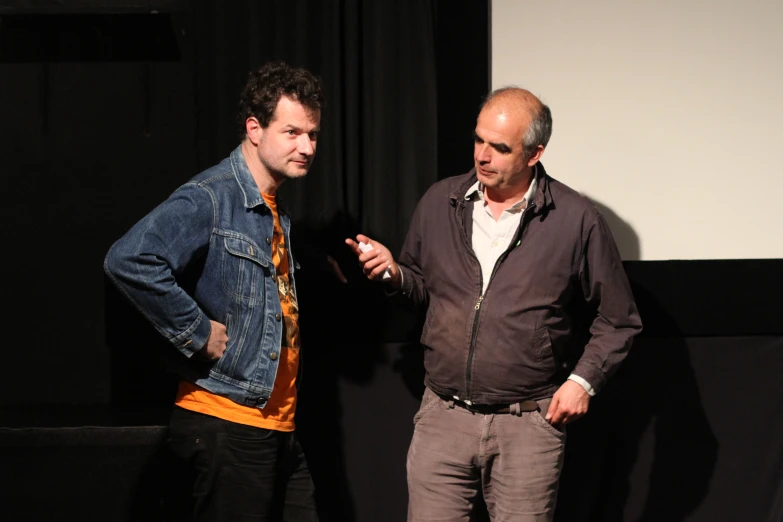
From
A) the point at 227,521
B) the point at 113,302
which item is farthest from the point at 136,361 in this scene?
the point at 227,521

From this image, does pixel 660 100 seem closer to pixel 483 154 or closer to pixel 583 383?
pixel 483 154

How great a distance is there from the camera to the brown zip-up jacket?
93.4 inches

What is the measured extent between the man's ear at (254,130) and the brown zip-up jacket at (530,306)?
1.95 feet

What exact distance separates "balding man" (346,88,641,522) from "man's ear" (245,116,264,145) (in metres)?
0.39

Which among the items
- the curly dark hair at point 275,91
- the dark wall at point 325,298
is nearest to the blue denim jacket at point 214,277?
the curly dark hair at point 275,91

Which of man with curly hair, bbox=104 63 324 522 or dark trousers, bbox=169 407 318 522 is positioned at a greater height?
man with curly hair, bbox=104 63 324 522

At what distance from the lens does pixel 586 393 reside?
235 centimetres

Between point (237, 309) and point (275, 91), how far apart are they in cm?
60

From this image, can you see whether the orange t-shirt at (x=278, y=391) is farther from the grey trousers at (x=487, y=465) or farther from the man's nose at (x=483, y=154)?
the man's nose at (x=483, y=154)

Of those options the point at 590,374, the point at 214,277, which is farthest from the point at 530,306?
the point at 214,277

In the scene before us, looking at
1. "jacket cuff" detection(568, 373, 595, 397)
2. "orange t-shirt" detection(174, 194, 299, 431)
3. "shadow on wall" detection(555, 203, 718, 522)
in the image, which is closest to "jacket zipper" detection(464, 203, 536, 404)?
"jacket cuff" detection(568, 373, 595, 397)

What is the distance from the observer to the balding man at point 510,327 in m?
2.37

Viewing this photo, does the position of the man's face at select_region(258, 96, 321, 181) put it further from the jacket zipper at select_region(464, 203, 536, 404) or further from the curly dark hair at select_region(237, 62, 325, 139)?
the jacket zipper at select_region(464, 203, 536, 404)

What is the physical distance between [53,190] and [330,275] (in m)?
1.06
